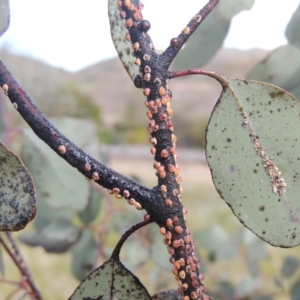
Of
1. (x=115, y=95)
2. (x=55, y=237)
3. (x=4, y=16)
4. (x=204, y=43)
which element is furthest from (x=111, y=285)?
(x=115, y=95)

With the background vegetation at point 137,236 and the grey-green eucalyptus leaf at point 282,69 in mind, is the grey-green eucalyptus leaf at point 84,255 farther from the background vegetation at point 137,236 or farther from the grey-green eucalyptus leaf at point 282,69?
the grey-green eucalyptus leaf at point 282,69

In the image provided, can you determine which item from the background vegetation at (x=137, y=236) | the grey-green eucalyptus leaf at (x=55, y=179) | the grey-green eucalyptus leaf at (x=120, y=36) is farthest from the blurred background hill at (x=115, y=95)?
the grey-green eucalyptus leaf at (x=120, y=36)

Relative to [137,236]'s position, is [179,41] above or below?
above

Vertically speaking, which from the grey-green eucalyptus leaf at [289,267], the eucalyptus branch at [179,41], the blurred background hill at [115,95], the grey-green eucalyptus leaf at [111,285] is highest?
the eucalyptus branch at [179,41]

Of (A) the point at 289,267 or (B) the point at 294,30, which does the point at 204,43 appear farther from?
(A) the point at 289,267

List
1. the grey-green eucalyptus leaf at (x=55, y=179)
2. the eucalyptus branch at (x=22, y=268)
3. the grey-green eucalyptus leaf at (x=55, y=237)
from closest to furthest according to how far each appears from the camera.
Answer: the eucalyptus branch at (x=22, y=268)
the grey-green eucalyptus leaf at (x=55, y=179)
the grey-green eucalyptus leaf at (x=55, y=237)

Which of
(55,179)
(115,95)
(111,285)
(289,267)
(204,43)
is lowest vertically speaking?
(115,95)
